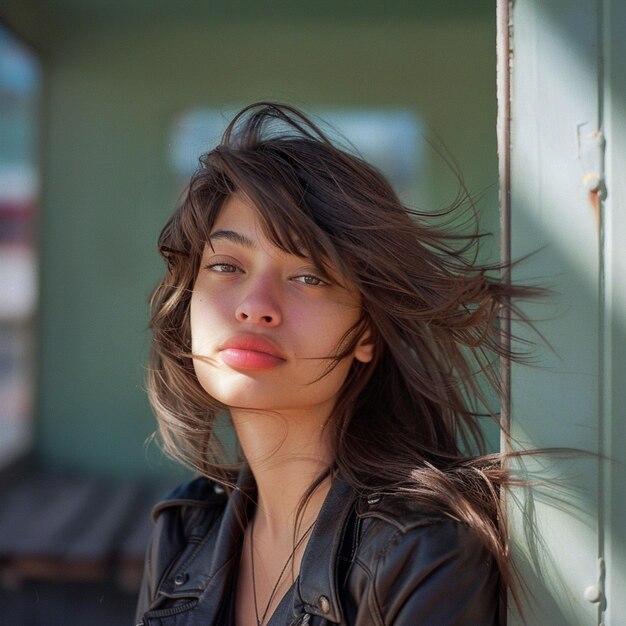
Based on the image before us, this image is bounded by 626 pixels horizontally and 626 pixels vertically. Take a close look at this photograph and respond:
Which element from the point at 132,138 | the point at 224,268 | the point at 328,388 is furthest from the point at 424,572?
the point at 132,138

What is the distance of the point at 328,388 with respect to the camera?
4.77 ft

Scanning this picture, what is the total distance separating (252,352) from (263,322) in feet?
0.17

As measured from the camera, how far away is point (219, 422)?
1.80 m

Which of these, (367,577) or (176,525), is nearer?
(367,577)

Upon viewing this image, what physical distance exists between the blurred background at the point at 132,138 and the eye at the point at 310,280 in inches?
115

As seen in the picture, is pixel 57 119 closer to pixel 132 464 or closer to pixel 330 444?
pixel 132 464

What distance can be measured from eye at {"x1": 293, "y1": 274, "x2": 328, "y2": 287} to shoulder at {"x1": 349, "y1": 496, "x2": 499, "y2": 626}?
0.39 metres

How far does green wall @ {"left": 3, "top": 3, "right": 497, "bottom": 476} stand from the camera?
169 inches

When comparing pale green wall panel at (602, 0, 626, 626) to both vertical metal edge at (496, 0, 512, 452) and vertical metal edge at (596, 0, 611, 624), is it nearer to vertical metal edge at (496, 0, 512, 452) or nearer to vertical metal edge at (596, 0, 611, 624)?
vertical metal edge at (596, 0, 611, 624)

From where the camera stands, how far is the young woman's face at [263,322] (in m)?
1.36

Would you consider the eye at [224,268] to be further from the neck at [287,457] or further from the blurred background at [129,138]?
the blurred background at [129,138]

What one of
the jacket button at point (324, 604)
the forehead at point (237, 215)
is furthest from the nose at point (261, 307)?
the jacket button at point (324, 604)

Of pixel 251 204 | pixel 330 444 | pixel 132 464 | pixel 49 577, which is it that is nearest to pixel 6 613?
pixel 49 577

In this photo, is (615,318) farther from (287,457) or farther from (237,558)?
(237,558)
